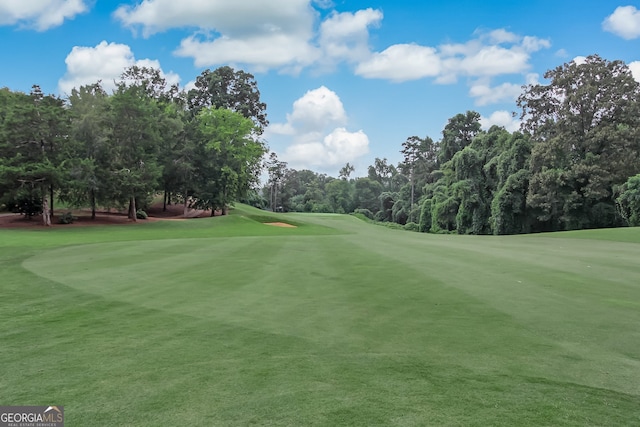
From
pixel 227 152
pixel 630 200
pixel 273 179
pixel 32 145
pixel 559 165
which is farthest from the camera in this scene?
pixel 273 179

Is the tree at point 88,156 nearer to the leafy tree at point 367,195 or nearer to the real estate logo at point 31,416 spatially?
the real estate logo at point 31,416

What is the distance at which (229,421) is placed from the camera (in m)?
3.59

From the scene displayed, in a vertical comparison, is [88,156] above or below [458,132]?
below

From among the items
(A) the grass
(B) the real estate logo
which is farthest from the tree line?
(B) the real estate logo

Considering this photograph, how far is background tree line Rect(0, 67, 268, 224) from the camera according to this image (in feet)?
97.0

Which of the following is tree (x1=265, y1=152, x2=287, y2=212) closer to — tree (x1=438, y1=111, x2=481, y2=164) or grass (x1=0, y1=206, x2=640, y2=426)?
tree (x1=438, y1=111, x2=481, y2=164)

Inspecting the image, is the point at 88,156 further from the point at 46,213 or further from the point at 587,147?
the point at 587,147

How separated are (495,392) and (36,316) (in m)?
6.99

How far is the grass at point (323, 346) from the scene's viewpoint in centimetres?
386

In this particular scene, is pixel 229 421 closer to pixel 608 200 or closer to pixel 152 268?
pixel 152 268

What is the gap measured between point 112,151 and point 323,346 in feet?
113

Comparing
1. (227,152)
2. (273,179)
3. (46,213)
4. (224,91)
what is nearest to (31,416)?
(46,213)

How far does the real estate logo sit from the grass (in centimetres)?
11

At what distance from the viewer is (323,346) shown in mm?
5586
